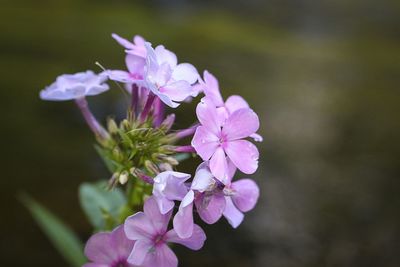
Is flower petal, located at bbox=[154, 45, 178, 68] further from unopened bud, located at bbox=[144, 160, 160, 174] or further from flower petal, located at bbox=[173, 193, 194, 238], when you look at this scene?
flower petal, located at bbox=[173, 193, 194, 238]

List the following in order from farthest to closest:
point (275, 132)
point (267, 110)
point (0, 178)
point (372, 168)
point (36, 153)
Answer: point (267, 110)
point (275, 132)
point (372, 168)
point (36, 153)
point (0, 178)

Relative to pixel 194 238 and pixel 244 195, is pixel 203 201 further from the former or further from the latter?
pixel 244 195

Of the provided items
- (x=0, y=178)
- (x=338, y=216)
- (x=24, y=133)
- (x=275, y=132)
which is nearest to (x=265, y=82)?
(x=275, y=132)

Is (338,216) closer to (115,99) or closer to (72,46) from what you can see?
(115,99)

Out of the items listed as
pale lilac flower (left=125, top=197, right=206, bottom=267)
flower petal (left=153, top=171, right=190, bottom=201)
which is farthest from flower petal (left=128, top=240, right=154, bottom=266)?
flower petal (left=153, top=171, right=190, bottom=201)

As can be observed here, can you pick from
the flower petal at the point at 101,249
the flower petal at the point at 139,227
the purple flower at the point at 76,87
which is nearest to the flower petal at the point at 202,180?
the flower petal at the point at 139,227

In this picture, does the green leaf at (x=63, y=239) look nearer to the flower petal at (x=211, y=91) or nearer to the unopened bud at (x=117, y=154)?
the unopened bud at (x=117, y=154)
